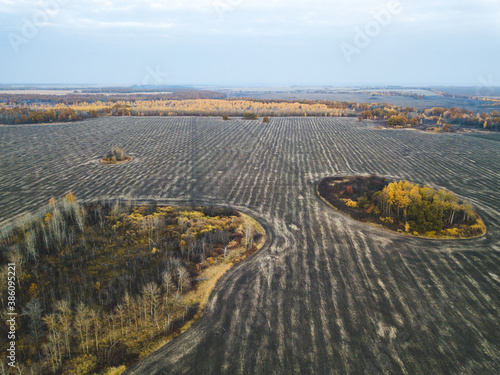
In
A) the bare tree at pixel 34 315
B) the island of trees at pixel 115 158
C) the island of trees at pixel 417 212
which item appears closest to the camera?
the bare tree at pixel 34 315

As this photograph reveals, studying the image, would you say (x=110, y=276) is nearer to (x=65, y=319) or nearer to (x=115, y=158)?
(x=65, y=319)

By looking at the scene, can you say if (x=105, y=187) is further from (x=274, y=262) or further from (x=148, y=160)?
(x=274, y=262)

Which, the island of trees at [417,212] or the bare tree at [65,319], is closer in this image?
the bare tree at [65,319]

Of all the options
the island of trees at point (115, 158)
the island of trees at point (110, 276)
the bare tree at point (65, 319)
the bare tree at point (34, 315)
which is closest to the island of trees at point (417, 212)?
the island of trees at point (110, 276)

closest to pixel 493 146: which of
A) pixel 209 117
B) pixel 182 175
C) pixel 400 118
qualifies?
pixel 400 118

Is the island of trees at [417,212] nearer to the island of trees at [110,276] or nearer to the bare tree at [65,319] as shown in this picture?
the island of trees at [110,276]

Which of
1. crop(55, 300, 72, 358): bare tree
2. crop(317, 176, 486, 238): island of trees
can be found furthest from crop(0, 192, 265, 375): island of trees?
crop(317, 176, 486, 238): island of trees
